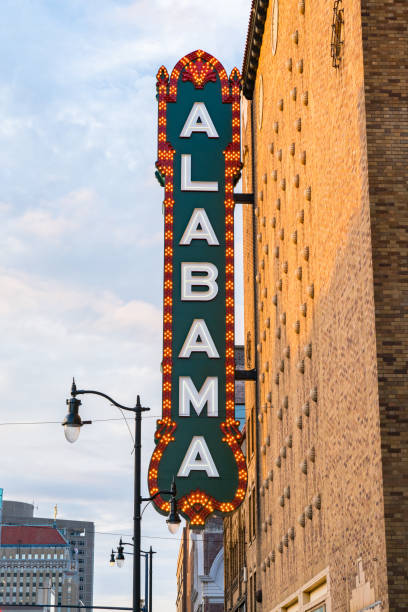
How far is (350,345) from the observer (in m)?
18.5

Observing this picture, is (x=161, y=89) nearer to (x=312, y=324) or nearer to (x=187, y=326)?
(x=187, y=326)

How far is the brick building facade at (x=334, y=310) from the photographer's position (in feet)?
54.2

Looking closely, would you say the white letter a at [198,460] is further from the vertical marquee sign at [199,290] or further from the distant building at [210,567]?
the distant building at [210,567]

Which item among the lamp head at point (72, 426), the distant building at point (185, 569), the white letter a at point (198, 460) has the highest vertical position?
the distant building at point (185, 569)

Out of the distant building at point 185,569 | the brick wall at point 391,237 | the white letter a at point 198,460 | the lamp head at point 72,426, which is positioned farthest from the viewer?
the distant building at point 185,569

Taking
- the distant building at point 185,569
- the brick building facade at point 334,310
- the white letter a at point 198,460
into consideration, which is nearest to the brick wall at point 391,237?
the brick building facade at point 334,310

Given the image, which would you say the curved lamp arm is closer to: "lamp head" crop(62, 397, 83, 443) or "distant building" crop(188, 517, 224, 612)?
"lamp head" crop(62, 397, 83, 443)

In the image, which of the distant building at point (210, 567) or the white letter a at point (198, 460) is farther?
the distant building at point (210, 567)

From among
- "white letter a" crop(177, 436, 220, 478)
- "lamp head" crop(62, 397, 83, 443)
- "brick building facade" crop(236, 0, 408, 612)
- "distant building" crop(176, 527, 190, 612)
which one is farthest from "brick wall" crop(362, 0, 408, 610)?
"distant building" crop(176, 527, 190, 612)

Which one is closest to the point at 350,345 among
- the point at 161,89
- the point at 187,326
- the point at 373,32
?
the point at 373,32

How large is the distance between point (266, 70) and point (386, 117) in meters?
15.2

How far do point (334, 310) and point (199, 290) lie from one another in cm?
1257

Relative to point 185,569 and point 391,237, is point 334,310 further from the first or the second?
point 185,569

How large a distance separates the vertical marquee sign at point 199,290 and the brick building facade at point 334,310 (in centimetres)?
143
